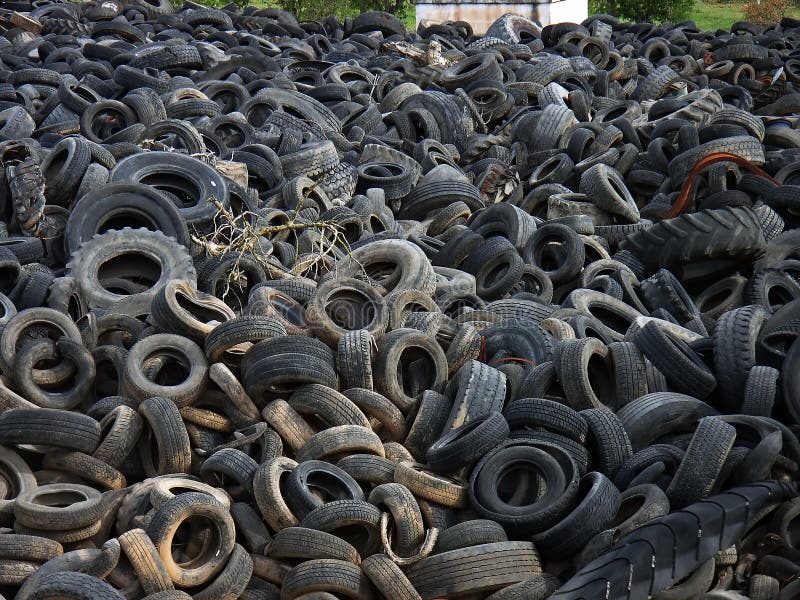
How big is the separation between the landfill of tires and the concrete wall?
5916 millimetres

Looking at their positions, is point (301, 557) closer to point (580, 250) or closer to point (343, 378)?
point (343, 378)

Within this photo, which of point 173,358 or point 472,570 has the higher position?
point 173,358

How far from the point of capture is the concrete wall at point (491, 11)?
16766 millimetres

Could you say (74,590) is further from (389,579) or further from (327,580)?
(389,579)

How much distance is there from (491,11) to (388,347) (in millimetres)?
12768

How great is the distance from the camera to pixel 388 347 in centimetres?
563

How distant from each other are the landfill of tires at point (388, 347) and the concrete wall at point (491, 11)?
5916 mm

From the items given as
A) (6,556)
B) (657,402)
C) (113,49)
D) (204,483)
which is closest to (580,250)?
(657,402)

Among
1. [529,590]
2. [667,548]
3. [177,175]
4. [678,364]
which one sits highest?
[177,175]

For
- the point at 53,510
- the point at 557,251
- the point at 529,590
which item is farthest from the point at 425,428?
the point at 557,251

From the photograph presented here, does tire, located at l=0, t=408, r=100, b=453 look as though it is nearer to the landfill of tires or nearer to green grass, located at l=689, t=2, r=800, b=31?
the landfill of tires

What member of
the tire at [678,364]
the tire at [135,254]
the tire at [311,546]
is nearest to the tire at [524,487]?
the tire at [311,546]

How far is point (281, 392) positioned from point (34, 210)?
10.3 ft

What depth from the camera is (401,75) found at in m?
12.5
